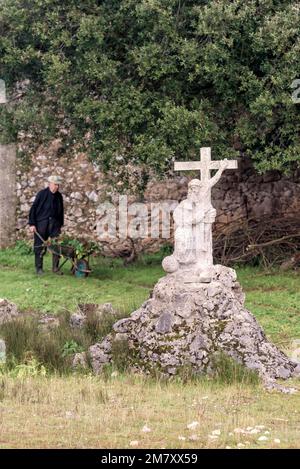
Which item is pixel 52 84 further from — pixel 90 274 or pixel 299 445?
pixel 299 445

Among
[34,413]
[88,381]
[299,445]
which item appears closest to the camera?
[299,445]

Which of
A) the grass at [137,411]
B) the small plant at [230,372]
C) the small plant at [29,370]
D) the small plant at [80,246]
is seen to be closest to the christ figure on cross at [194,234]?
the small plant at [230,372]

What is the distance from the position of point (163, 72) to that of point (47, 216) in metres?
3.87

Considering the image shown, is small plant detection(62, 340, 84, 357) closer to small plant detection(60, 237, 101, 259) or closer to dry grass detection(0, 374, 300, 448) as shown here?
dry grass detection(0, 374, 300, 448)

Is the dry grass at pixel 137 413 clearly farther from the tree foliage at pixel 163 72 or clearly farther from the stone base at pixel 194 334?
the tree foliage at pixel 163 72

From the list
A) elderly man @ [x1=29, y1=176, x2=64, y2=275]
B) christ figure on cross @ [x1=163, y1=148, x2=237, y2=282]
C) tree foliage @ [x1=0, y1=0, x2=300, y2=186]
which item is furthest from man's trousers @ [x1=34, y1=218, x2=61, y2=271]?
christ figure on cross @ [x1=163, y1=148, x2=237, y2=282]

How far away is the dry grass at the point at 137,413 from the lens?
901cm

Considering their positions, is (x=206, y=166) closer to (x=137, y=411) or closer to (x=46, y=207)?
(x=137, y=411)

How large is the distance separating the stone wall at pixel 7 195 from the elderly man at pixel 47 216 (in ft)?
14.7

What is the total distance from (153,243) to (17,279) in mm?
4034

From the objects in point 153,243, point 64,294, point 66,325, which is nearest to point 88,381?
point 66,325

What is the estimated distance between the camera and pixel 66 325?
46.1 ft

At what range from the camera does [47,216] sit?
65.5ft

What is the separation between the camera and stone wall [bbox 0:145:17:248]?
24484 mm
